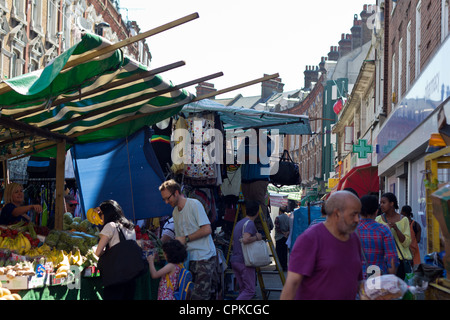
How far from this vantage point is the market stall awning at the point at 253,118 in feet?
34.9

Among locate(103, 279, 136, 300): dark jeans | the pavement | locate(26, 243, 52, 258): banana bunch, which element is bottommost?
the pavement

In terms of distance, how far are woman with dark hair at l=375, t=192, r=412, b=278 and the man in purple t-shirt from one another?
10.8 feet

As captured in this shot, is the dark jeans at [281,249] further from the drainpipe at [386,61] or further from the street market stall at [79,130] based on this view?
the drainpipe at [386,61]

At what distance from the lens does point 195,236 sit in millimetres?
7105

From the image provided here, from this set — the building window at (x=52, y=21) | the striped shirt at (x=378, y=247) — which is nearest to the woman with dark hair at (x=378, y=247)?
the striped shirt at (x=378, y=247)

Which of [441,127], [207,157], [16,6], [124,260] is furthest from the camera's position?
[16,6]

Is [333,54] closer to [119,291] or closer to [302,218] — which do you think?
[302,218]

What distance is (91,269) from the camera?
7.27 metres

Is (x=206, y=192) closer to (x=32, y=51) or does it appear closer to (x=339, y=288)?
(x=339, y=288)

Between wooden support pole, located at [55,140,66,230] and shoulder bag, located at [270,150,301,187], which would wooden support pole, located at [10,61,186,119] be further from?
shoulder bag, located at [270,150,301,187]

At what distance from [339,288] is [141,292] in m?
3.87

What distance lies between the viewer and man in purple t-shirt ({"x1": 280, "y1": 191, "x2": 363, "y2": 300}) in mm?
4145

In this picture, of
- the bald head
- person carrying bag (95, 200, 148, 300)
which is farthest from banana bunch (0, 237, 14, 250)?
the bald head
